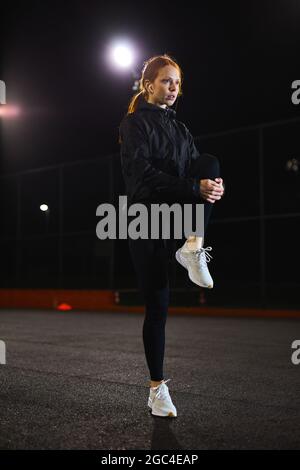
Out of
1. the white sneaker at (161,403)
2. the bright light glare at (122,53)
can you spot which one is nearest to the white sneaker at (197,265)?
the white sneaker at (161,403)

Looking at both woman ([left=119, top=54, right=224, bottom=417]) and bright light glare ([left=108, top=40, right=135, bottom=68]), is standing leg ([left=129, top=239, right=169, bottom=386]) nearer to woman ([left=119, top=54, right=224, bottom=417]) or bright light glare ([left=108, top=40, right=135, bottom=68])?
woman ([left=119, top=54, right=224, bottom=417])

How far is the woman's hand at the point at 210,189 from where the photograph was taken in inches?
109

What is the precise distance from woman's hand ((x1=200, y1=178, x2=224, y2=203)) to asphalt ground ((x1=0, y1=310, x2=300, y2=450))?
3.36ft

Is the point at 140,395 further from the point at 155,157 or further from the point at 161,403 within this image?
the point at 155,157

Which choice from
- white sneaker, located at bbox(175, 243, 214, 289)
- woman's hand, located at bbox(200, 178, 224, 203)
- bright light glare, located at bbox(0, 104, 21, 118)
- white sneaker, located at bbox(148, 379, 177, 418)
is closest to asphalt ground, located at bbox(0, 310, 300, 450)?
white sneaker, located at bbox(148, 379, 177, 418)

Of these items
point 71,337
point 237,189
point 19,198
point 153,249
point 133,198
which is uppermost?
point 237,189

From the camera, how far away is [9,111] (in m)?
21.2

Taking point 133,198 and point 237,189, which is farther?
point 237,189

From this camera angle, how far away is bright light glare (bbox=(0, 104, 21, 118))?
67.3ft

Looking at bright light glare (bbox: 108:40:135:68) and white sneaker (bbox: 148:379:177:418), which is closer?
white sneaker (bbox: 148:379:177:418)

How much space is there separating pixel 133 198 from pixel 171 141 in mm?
320

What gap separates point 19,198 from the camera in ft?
62.4

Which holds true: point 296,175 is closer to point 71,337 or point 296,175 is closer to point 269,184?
point 269,184
